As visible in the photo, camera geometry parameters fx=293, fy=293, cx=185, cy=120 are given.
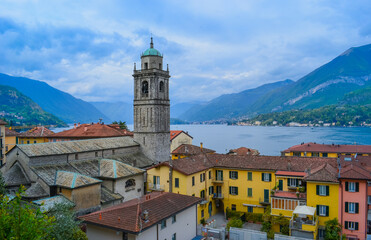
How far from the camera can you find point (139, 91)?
2196 inches

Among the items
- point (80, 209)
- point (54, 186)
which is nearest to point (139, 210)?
point (80, 209)

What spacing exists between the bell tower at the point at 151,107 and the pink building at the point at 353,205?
3164 cm

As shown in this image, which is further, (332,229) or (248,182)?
(248,182)

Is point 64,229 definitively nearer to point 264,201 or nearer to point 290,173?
point 264,201

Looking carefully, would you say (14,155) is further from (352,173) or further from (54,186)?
(352,173)

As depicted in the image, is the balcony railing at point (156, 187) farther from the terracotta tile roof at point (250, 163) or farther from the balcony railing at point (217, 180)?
the balcony railing at point (217, 180)

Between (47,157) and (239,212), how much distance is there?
2557 centimetres

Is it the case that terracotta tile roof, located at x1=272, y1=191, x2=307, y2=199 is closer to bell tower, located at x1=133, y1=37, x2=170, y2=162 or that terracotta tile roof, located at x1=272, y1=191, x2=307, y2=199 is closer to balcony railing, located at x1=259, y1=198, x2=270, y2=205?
balcony railing, located at x1=259, y1=198, x2=270, y2=205

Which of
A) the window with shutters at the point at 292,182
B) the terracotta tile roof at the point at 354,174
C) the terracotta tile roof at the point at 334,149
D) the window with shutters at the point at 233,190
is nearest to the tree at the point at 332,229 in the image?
the terracotta tile roof at the point at 354,174

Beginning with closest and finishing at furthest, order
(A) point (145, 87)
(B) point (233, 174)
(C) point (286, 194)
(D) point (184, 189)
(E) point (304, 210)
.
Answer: (E) point (304, 210), (C) point (286, 194), (D) point (184, 189), (B) point (233, 174), (A) point (145, 87)

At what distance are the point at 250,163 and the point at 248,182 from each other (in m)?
2.58

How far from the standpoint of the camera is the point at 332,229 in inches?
1168

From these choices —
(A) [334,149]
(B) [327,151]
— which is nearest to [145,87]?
(B) [327,151]

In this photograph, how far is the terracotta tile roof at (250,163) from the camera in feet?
123
